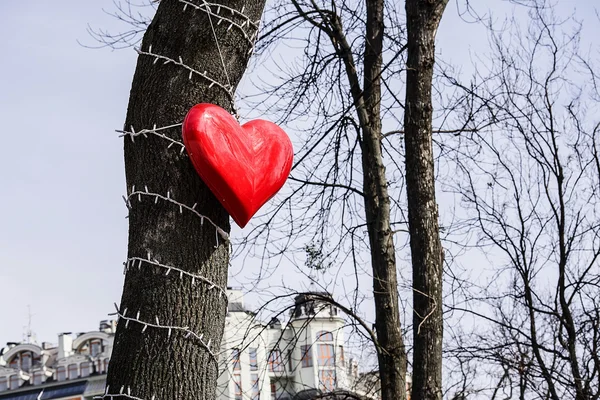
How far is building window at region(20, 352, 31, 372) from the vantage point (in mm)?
49000

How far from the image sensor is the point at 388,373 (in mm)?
6203

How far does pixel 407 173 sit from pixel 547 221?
4.35 metres

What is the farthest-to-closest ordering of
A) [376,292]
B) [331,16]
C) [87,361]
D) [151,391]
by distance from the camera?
[87,361] → [331,16] → [376,292] → [151,391]

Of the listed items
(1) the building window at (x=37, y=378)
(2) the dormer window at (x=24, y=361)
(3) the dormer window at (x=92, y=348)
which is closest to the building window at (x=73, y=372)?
(3) the dormer window at (x=92, y=348)

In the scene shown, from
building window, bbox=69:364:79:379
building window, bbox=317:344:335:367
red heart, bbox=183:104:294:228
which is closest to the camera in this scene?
red heart, bbox=183:104:294:228

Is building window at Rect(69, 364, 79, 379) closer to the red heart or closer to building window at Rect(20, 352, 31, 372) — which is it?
building window at Rect(20, 352, 31, 372)

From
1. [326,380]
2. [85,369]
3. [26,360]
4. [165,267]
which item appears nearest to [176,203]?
[165,267]

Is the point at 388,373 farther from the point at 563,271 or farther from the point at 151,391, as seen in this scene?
the point at 151,391

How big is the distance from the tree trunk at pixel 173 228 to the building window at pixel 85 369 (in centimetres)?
4475

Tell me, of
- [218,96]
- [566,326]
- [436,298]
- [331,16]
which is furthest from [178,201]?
[566,326]

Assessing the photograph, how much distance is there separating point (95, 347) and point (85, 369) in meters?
1.99

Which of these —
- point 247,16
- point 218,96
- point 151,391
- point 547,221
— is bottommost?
point 151,391

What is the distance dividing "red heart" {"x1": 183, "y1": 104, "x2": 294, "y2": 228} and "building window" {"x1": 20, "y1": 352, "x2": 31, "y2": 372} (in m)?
49.3

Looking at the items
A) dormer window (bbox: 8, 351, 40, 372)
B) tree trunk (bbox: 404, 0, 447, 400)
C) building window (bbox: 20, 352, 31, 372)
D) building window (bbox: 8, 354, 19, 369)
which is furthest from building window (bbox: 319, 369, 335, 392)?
building window (bbox: 8, 354, 19, 369)
